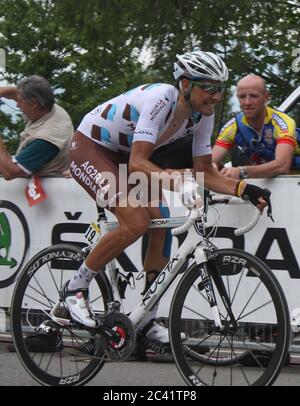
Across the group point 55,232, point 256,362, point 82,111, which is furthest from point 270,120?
point 82,111

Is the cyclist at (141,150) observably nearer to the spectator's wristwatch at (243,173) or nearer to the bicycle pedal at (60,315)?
the bicycle pedal at (60,315)

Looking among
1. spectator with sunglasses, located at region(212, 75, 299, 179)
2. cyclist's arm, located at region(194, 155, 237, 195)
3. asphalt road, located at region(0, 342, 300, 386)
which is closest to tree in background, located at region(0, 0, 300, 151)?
spectator with sunglasses, located at region(212, 75, 299, 179)

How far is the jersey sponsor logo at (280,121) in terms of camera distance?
6.69 metres

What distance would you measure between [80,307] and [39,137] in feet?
5.86

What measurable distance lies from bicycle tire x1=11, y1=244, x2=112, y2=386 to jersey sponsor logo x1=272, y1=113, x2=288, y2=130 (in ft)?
6.24

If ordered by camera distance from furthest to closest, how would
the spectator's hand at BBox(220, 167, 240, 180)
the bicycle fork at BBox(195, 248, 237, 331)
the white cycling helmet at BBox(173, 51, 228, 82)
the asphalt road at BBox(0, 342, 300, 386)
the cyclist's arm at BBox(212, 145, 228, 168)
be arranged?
1. the cyclist's arm at BBox(212, 145, 228, 168)
2. the spectator's hand at BBox(220, 167, 240, 180)
3. the asphalt road at BBox(0, 342, 300, 386)
4. the white cycling helmet at BBox(173, 51, 228, 82)
5. the bicycle fork at BBox(195, 248, 237, 331)

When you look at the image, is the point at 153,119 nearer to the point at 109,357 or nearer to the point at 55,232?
the point at 109,357

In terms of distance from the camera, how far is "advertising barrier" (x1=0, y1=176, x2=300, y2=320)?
6.18m

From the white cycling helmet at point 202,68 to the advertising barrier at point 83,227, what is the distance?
130 cm

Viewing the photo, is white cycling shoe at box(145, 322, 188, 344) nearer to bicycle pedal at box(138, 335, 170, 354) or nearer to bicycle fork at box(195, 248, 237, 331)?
bicycle pedal at box(138, 335, 170, 354)

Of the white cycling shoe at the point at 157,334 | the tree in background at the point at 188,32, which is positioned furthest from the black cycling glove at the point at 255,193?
the tree in background at the point at 188,32

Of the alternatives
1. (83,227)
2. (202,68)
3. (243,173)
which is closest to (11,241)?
(83,227)

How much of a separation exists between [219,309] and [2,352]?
2.50 metres
